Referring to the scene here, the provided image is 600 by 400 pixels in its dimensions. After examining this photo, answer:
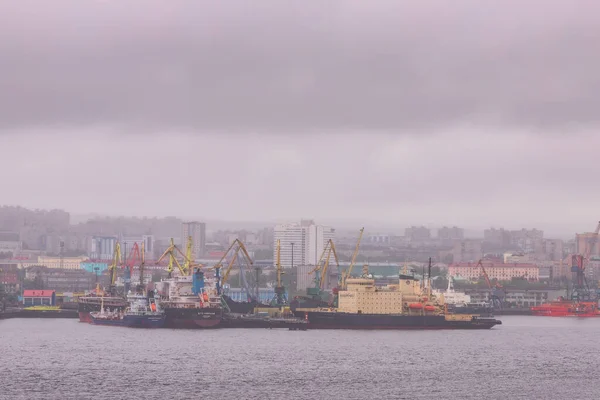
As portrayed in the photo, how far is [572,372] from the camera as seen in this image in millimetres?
78875

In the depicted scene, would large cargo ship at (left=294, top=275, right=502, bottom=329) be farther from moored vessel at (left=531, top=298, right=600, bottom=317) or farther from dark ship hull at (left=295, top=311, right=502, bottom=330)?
moored vessel at (left=531, top=298, right=600, bottom=317)

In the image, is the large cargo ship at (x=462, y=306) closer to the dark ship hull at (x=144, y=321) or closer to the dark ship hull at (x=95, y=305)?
the dark ship hull at (x=95, y=305)

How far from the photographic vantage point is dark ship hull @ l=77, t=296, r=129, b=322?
144875 mm

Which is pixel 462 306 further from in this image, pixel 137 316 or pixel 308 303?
pixel 137 316

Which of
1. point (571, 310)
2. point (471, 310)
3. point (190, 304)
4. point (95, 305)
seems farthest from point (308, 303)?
point (571, 310)

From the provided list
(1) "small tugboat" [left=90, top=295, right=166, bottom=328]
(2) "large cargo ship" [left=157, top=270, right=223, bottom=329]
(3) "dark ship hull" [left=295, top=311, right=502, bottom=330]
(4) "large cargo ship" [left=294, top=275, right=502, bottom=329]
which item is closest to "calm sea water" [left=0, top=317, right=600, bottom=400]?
(3) "dark ship hull" [left=295, top=311, right=502, bottom=330]

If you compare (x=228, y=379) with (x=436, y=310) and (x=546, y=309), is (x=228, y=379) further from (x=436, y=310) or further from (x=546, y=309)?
(x=546, y=309)

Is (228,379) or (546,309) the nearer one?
(228,379)

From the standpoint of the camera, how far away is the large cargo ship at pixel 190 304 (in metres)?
126

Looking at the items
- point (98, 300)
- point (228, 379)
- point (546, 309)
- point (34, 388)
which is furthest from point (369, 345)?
point (546, 309)

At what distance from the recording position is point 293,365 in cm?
8081

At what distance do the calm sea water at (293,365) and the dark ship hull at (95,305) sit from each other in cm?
2618

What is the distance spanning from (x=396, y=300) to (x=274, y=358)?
4190cm

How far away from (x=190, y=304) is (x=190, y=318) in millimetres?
2892
